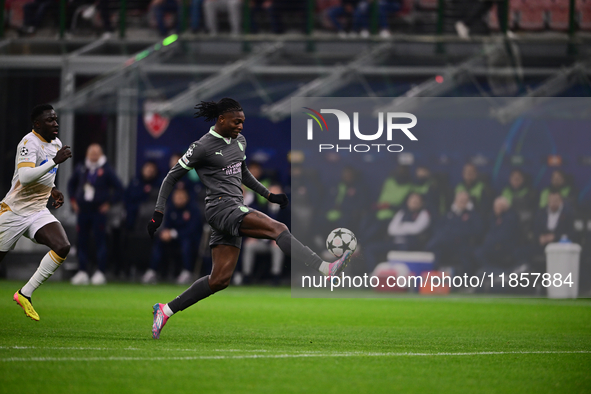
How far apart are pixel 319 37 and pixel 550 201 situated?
21.2ft

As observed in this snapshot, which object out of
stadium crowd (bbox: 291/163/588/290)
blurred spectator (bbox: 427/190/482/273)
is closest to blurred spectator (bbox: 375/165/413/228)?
stadium crowd (bbox: 291/163/588/290)

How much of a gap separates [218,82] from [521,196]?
6.60 metres

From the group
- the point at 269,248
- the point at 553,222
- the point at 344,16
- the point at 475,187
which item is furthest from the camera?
the point at 344,16

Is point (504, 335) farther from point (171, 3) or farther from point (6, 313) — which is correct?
point (171, 3)

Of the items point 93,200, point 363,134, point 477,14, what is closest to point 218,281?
point 363,134

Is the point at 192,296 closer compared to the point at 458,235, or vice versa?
the point at 192,296

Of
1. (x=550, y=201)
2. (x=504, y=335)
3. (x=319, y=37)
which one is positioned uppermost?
(x=319, y=37)

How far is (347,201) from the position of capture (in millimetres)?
14328

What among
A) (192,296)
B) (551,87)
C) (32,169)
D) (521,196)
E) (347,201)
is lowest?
(192,296)

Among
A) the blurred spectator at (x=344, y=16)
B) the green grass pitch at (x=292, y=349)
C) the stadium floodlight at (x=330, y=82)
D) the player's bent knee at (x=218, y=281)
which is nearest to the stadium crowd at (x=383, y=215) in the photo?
the stadium floodlight at (x=330, y=82)

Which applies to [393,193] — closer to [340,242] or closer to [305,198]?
[305,198]

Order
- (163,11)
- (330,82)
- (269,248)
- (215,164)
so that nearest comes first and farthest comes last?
(215,164)
(269,248)
(330,82)
(163,11)

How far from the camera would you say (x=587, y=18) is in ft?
56.4

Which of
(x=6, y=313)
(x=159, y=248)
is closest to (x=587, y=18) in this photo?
(x=159, y=248)
